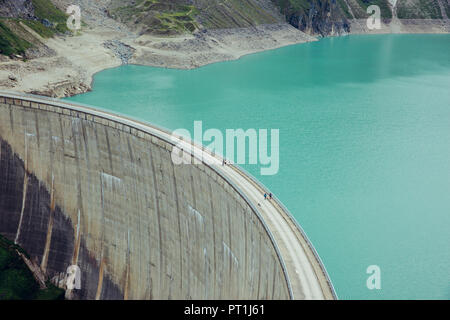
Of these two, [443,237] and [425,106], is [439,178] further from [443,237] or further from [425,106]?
[425,106]

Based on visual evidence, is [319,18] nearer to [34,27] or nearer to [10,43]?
[34,27]

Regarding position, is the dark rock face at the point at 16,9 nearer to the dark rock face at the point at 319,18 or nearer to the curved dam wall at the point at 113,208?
the curved dam wall at the point at 113,208

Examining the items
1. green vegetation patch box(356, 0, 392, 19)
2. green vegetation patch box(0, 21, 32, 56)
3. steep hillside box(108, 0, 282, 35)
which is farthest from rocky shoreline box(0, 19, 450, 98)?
green vegetation patch box(356, 0, 392, 19)

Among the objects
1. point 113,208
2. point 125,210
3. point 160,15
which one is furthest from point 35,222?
point 160,15

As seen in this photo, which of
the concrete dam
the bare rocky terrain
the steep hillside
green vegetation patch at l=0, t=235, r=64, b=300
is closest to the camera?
the concrete dam

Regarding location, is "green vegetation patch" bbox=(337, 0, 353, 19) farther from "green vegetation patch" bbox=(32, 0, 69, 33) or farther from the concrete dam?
the concrete dam

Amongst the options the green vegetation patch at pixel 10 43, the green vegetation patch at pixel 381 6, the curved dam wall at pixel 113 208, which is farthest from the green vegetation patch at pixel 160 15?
the green vegetation patch at pixel 381 6
